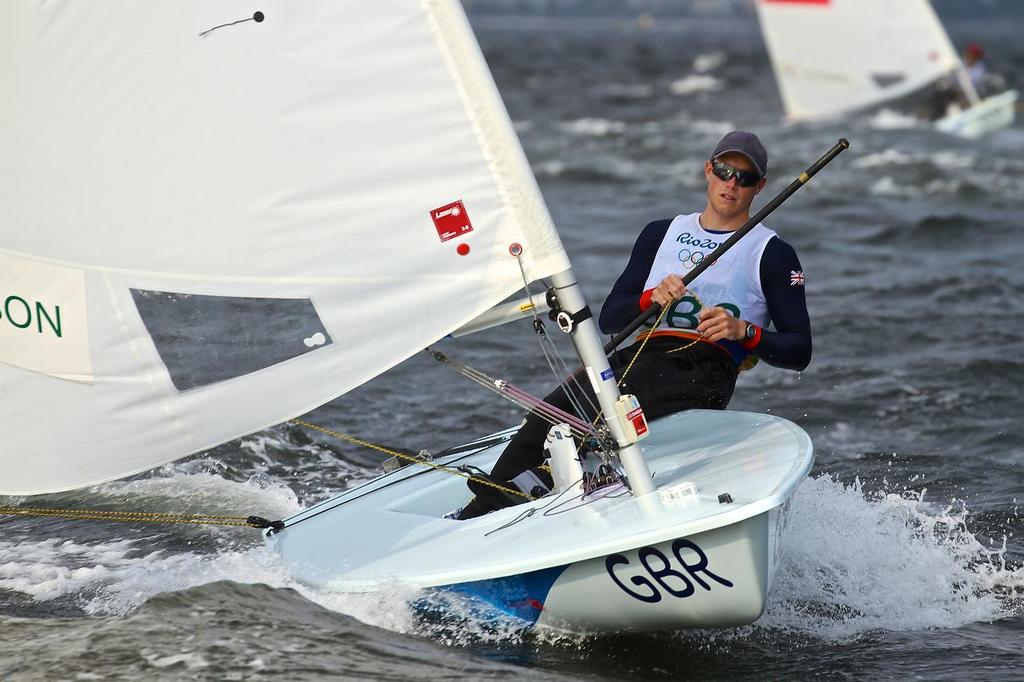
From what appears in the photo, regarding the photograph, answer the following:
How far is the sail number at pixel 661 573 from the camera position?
3.29 meters

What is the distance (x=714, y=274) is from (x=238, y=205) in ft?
4.38

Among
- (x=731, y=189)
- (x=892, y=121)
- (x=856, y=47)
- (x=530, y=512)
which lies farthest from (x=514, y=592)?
(x=892, y=121)

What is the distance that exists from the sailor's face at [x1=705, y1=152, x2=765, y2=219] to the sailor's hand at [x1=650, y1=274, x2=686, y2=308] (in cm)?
32

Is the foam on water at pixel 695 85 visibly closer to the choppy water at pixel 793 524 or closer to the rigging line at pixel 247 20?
the choppy water at pixel 793 524

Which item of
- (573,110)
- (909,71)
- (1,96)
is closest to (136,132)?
(1,96)

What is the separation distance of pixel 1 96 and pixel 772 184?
34.7ft

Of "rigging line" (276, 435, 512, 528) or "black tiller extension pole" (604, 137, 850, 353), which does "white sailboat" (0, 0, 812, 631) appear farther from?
"rigging line" (276, 435, 512, 528)

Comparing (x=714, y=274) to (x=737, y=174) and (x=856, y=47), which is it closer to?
(x=737, y=174)

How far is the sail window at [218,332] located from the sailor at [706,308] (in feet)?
2.59

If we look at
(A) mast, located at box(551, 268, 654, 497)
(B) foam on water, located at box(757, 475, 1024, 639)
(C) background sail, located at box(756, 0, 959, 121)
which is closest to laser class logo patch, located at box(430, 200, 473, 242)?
(A) mast, located at box(551, 268, 654, 497)

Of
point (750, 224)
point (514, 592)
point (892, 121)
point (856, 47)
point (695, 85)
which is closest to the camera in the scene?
point (514, 592)

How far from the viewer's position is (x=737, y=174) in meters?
3.82

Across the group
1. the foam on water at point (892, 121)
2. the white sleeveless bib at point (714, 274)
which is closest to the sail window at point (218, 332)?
the white sleeveless bib at point (714, 274)

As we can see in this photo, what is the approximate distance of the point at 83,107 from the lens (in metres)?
3.27
